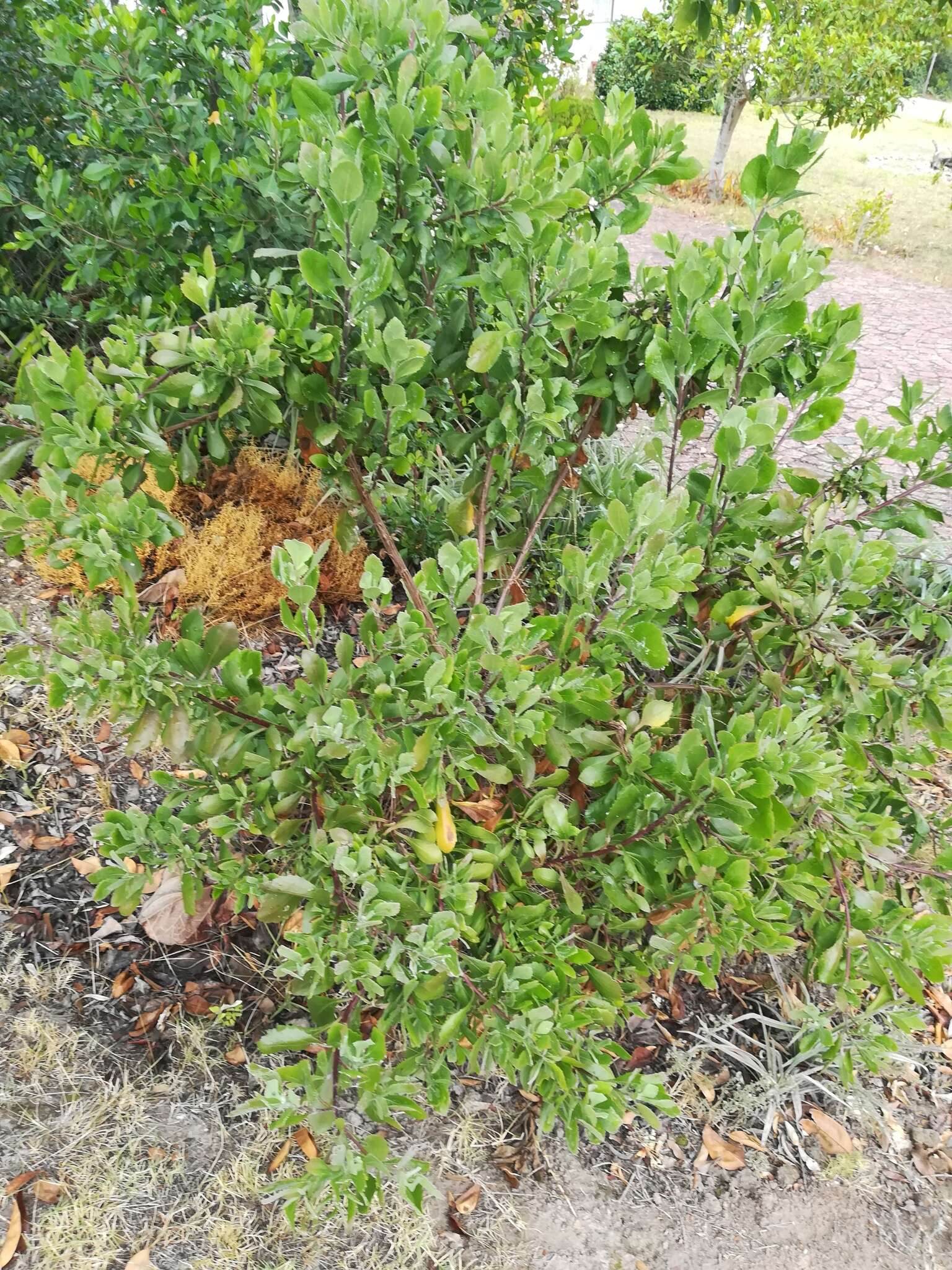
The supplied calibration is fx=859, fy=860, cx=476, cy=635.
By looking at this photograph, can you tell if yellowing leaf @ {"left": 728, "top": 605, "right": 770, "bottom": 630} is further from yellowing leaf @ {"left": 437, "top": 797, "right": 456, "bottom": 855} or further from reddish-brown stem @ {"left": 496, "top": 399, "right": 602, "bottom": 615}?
yellowing leaf @ {"left": 437, "top": 797, "right": 456, "bottom": 855}

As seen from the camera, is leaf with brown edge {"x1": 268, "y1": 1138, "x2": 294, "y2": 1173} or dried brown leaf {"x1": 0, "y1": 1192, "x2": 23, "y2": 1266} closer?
dried brown leaf {"x1": 0, "y1": 1192, "x2": 23, "y2": 1266}

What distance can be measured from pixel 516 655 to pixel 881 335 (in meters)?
7.07

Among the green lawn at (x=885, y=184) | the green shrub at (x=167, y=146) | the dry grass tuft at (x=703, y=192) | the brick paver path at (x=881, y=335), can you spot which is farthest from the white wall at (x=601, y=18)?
the green shrub at (x=167, y=146)

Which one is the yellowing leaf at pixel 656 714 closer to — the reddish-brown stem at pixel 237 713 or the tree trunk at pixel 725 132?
the reddish-brown stem at pixel 237 713

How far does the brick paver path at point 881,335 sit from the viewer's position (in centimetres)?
534

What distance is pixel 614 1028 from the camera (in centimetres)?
215

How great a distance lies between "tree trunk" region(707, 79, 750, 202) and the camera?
414 inches

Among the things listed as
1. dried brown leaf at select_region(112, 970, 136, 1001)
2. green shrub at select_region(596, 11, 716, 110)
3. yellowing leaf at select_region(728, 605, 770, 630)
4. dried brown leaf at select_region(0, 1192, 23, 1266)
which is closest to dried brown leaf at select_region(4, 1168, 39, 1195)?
dried brown leaf at select_region(0, 1192, 23, 1266)

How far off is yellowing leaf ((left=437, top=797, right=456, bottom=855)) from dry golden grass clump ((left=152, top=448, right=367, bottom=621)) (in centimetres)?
127

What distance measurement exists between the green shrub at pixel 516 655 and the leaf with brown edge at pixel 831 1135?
38cm

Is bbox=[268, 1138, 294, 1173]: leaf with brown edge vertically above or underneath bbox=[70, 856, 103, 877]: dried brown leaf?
underneath

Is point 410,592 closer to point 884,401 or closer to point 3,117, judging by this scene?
point 3,117

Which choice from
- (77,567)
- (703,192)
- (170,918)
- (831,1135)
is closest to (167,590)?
(77,567)

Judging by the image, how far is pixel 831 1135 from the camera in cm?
204
